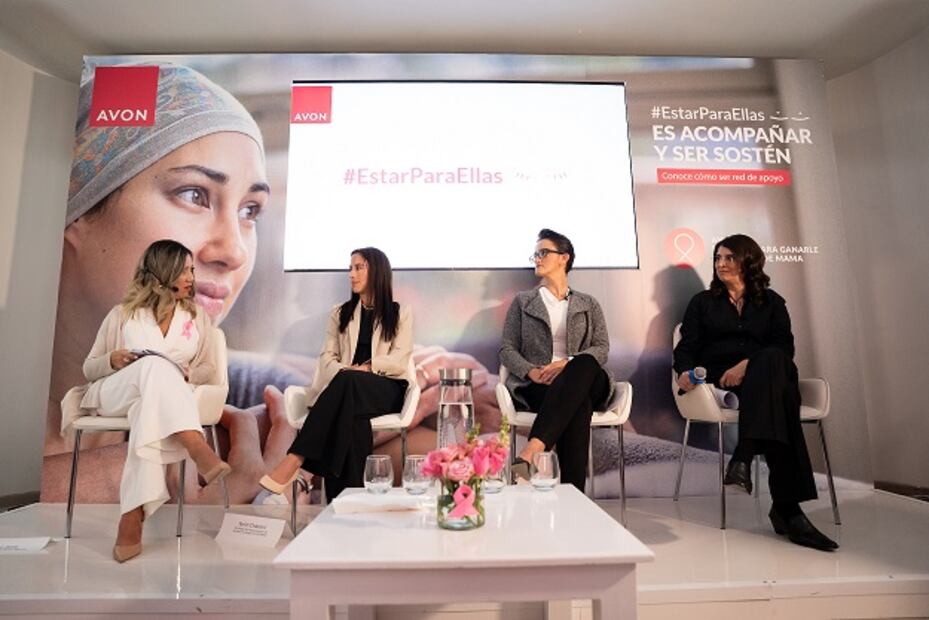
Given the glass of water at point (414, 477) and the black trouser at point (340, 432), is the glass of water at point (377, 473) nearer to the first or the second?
the glass of water at point (414, 477)

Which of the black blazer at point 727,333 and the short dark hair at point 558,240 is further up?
the short dark hair at point 558,240

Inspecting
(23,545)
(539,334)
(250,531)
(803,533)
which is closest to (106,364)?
(23,545)

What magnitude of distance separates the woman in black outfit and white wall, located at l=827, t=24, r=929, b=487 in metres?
1.17

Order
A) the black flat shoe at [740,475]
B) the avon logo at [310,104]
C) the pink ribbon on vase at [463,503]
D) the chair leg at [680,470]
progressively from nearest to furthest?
the pink ribbon on vase at [463,503] < the black flat shoe at [740,475] < the chair leg at [680,470] < the avon logo at [310,104]

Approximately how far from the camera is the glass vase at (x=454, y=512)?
1.33 m

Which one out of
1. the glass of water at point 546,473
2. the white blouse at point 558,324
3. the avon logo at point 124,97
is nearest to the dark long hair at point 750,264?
the white blouse at point 558,324

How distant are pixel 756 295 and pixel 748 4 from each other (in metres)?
1.79

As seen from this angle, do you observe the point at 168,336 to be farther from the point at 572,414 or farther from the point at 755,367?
the point at 755,367

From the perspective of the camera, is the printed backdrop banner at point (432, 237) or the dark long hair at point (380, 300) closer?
the dark long hair at point (380, 300)

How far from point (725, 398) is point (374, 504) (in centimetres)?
189

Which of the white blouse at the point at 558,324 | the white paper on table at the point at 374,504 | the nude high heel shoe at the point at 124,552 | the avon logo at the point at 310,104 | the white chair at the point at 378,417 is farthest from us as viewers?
the avon logo at the point at 310,104

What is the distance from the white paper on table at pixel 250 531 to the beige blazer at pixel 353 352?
0.55 m

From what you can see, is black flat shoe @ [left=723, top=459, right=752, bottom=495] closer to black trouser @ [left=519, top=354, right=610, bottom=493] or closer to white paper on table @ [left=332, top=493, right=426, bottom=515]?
black trouser @ [left=519, top=354, right=610, bottom=493]

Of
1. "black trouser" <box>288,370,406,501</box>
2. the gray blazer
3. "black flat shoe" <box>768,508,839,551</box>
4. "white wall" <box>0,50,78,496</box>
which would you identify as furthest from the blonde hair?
"black flat shoe" <box>768,508,839,551</box>
